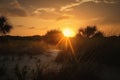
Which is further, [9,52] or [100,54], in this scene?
[9,52]

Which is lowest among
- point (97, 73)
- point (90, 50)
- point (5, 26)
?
point (97, 73)

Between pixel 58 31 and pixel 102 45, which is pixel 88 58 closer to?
pixel 102 45

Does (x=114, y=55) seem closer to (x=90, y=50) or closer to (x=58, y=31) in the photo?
(x=90, y=50)

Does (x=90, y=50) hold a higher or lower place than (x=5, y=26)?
lower

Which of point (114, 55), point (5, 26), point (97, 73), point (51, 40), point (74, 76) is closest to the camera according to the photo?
point (74, 76)

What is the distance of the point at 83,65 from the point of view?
6969 millimetres

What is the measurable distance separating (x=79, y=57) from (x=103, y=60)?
0.95m

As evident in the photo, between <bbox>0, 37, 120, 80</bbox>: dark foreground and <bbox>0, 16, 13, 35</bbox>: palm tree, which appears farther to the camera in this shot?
<bbox>0, 16, 13, 35</bbox>: palm tree

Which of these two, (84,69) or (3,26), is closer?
(84,69)

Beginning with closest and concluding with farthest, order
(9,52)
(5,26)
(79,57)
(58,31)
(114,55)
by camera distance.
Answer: (114,55)
(79,57)
(9,52)
(58,31)
(5,26)

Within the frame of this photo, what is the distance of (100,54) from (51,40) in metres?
22.4

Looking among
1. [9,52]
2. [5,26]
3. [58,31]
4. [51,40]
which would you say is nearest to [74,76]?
[9,52]

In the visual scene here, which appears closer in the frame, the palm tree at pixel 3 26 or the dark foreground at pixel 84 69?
the dark foreground at pixel 84 69

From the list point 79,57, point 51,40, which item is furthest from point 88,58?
point 51,40
